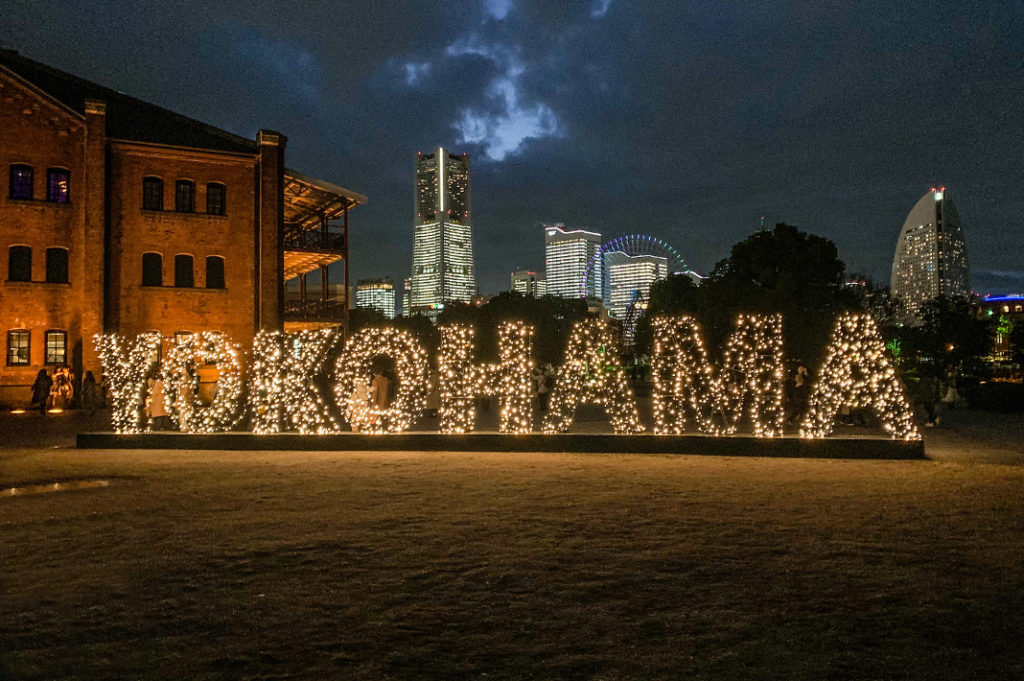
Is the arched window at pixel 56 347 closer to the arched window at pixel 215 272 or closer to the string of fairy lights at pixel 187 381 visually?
the arched window at pixel 215 272

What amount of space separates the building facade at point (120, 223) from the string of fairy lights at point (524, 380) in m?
13.5

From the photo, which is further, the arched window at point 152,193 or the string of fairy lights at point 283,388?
the arched window at point 152,193

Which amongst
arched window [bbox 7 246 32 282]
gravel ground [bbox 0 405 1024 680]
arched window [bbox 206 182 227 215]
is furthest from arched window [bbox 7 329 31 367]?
gravel ground [bbox 0 405 1024 680]

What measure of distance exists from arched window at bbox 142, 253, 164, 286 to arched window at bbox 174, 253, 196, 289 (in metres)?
0.59

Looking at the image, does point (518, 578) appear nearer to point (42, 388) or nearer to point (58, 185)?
point (42, 388)

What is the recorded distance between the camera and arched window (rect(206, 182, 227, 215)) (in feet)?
102

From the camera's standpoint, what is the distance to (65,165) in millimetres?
28547

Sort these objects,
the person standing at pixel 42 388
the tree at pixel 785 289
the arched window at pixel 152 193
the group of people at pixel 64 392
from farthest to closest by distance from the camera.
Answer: the arched window at pixel 152 193
the tree at pixel 785 289
the group of people at pixel 64 392
the person standing at pixel 42 388

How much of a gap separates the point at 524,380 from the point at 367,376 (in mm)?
4214

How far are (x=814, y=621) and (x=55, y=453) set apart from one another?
1555 cm

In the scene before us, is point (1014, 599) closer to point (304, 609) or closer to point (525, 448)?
point (304, 609)

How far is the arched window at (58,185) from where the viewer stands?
28.5 metres

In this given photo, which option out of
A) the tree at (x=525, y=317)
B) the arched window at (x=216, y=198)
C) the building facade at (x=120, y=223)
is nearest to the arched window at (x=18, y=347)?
the building facade at (x=120, y=223)

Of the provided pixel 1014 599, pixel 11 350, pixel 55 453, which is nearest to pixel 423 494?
pixel 1014 599
